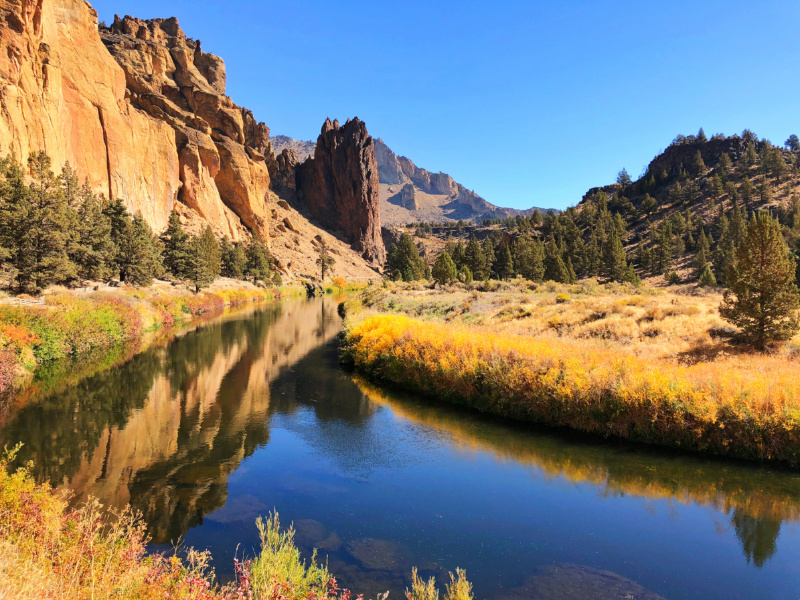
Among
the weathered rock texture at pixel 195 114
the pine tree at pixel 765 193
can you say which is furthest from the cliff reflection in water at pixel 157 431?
the pine tree at pixel 765 193

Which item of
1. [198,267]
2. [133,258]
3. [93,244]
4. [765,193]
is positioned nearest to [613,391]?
[93,244]

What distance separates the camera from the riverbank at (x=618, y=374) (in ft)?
37.5

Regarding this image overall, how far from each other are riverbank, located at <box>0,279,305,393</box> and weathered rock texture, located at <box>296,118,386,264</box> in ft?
396

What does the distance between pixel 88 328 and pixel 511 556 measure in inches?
1018

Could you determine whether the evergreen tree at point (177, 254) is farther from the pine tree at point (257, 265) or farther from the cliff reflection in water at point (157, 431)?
the cliff reflection in water at point (157, 431)

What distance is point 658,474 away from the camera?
1108 cm

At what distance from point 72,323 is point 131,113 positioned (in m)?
64.5

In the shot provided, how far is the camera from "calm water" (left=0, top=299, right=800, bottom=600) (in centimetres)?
765

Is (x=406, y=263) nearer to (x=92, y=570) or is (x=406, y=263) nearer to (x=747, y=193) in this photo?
(x=747, y=193)

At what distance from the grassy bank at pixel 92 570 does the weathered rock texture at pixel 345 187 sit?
502 ft

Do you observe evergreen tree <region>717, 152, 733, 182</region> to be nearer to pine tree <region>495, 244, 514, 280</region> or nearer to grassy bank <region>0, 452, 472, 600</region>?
pine tree <region>495, 244, 514, 280</region>

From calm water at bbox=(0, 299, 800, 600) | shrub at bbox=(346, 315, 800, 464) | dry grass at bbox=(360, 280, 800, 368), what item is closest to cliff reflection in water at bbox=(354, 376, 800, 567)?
calm water at bbox=(0, 299, 800, 600)

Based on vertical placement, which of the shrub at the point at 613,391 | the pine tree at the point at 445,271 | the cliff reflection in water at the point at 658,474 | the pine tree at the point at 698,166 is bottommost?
the cliff reflection in water at the point at 658,474

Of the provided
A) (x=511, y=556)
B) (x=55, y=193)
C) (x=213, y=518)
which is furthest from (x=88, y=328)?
(x=511, y=556)
